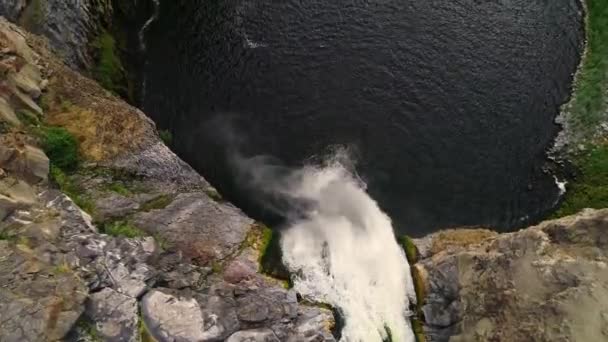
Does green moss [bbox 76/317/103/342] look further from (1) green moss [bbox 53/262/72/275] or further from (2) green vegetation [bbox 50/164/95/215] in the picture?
(2) green vegetation [bbox 50/164/95/215]

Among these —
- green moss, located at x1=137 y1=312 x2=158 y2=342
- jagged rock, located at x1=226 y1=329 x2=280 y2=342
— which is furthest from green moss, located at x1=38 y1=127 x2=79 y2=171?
jagged rock, located at x1=226 y1=329 x2=280 y2=342

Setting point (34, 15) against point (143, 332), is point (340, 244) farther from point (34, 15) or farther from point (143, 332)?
point (34, 15)

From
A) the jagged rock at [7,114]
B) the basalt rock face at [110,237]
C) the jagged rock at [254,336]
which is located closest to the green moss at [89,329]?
the basalt rock face at [110,237]

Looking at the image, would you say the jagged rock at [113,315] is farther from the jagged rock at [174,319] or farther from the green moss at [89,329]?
the jagged rock at [174,319]

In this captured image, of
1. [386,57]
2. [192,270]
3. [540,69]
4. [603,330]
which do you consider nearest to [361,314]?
[192,270]

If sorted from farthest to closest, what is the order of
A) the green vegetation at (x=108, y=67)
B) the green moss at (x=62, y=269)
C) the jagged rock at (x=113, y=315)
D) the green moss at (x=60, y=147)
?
1. the green vegetation at (x=108, y=67)
2. the green moss at (x=60, y=147)
3. the green moss at (x=62, y=269)
4. the jagged rock at (x=113, y=315)

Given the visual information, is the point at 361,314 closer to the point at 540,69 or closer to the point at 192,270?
the point at 192,270
